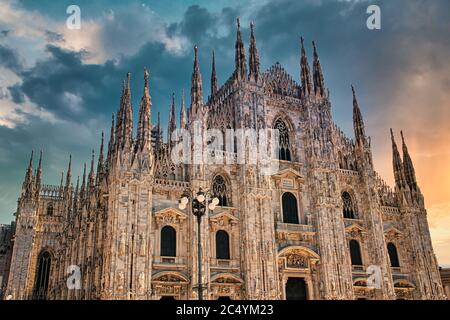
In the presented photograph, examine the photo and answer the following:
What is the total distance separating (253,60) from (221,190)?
12.0m

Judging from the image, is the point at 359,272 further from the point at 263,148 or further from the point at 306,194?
the point at 263,148

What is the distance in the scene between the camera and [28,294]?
4541 centimetres

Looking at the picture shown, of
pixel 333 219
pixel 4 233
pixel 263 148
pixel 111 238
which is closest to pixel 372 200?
pixel 333 219

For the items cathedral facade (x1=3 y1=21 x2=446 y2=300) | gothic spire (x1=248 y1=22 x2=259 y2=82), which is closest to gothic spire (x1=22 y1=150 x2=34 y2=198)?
cathedral facade (x1=3 y1=21 x2=446 y2=300)

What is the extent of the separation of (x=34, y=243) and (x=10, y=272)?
16.7 ft

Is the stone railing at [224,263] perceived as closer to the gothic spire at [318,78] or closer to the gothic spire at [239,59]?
the gothic spire at [239,59]

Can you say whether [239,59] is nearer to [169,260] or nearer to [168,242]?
[168,242]

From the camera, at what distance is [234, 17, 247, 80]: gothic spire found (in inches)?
1455

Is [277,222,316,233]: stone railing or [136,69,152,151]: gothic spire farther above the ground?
[136,69,152,151]: gothic spire

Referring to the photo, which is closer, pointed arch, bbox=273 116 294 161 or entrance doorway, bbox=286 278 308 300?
entrance doorway, bbox=286 278 308 300

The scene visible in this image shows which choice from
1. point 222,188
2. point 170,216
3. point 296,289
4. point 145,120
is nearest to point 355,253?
point 296,289

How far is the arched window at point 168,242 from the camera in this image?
98.5 ft

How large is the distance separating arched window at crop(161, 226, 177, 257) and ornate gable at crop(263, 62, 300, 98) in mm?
15817

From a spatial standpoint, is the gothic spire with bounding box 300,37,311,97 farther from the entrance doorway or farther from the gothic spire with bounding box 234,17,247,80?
the entrance doorway
